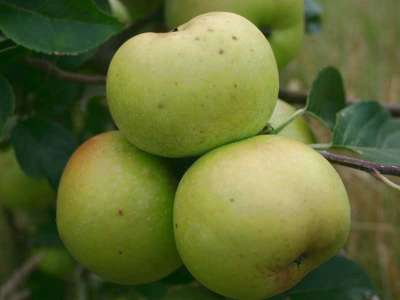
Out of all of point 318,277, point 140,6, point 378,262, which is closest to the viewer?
point 318,277

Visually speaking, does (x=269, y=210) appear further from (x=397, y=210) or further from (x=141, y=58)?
(x=397, y=210)

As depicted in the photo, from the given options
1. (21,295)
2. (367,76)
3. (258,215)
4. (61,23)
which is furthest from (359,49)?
(258,215)

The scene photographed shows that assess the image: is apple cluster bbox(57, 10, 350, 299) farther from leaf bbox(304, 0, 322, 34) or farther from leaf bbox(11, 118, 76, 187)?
leaf bbox(304, 0, 322, 34)

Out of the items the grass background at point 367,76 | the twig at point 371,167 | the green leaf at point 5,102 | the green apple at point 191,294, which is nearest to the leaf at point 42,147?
the green leaf at point 5,102

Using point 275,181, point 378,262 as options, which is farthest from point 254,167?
point 378,262

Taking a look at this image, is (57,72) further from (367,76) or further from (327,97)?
(367,76)

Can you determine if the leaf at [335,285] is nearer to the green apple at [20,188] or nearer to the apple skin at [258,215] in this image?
the apple skin at [258,215]
